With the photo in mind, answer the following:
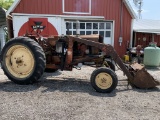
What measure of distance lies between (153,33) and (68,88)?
11300mm

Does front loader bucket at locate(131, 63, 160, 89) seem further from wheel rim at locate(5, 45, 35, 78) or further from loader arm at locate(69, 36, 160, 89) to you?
wheel rim at locate(5, 45, 35, 78)

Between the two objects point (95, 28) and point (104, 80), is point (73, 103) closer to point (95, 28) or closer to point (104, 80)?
point (104, 80)

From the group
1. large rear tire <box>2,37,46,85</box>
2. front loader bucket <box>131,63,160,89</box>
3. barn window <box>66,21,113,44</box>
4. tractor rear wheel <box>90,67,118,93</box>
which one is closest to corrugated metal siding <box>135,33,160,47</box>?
barn window <box>66,21,113,44</box>

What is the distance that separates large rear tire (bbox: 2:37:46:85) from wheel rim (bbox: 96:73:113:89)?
1.46 meters

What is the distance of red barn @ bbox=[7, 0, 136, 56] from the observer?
446 inches

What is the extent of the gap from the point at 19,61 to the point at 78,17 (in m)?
7.22

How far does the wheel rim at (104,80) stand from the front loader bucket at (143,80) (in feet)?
2.50

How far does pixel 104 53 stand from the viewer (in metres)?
6.20

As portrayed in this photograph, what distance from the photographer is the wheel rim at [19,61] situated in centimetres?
589

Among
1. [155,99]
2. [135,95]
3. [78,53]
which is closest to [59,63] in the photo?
[78,53]

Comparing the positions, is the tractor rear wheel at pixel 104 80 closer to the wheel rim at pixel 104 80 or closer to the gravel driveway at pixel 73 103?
the wheel rim at pixel 104 80

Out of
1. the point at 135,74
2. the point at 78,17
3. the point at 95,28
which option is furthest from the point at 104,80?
the point at 95,28

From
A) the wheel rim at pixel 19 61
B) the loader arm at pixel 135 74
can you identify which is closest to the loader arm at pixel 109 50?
the loader arm at pixel 135 74

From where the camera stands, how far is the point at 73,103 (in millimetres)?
4699
